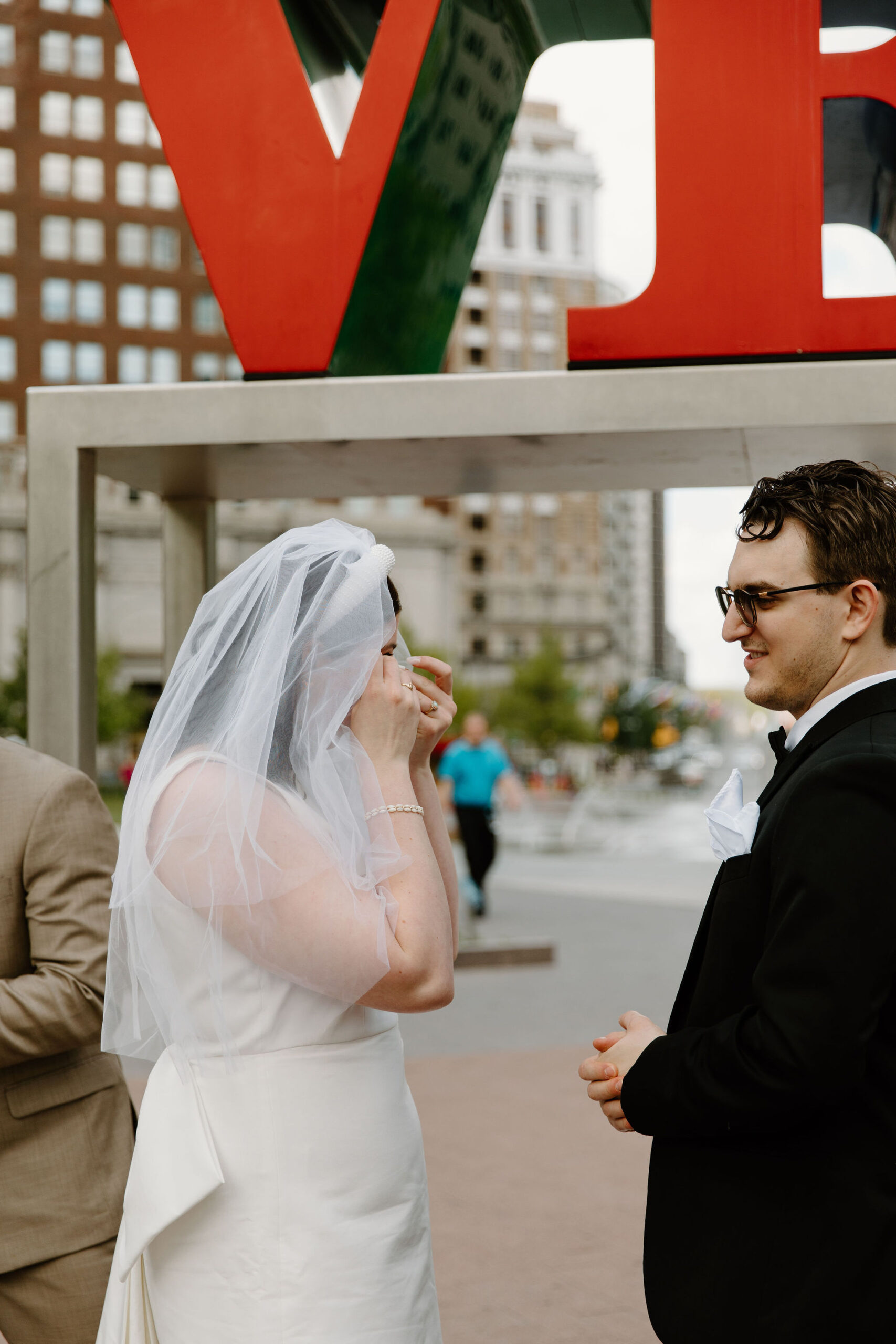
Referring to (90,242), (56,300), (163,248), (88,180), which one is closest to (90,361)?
(56,300)

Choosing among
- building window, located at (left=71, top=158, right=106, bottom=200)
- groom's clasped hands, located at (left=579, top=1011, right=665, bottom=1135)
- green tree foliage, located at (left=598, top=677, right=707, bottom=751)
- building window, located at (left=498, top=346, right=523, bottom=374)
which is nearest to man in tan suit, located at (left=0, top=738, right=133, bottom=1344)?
groom's clasped hands, located at (left=579, top=1011, right=665, bottom=1135)

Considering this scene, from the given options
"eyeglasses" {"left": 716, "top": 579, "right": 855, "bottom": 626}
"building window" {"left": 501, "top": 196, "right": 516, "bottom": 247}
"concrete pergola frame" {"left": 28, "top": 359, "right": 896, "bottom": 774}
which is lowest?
"eyeglasses" {"left": 716, "top": 579, "right": 855, "bottom": 626}

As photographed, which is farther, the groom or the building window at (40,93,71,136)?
the building window at (40,93,71,136)

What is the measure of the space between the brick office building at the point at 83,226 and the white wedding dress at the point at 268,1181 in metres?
59.3

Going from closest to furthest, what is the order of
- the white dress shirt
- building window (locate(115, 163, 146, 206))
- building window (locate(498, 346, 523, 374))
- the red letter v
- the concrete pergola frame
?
1. the white dress shirt
2. the concrete pergola frame
3. the red letter v
4. building window (locate(115, 163, 146, 206))
5. building window (locate(498, 346, 523, 374))

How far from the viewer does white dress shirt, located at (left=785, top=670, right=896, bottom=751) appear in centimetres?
183

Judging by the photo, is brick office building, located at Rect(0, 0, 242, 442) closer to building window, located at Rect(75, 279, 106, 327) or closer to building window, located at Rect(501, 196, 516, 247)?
building window, located at Rect(75, 279, 106, 327)

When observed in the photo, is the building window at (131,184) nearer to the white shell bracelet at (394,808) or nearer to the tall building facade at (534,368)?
the tall building facade at (534,368)

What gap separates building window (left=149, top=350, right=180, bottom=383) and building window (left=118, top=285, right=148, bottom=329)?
1.56 metres

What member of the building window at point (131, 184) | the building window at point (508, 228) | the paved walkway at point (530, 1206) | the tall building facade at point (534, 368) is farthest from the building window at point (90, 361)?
the paved walkway at point (530, 1206)

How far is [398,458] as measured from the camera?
127 inches

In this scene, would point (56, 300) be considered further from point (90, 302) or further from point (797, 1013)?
point (797, 1013)

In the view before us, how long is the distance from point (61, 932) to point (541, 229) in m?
104

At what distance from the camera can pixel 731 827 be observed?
6.08 feet
